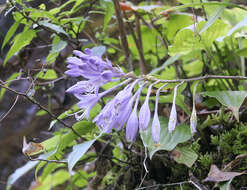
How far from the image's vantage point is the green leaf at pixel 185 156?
0.71 metres

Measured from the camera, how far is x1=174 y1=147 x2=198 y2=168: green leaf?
28.1 inches

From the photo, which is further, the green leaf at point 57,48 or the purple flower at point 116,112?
the green leaf at point 57,48

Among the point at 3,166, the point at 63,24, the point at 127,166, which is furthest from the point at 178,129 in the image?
the point at 3,166

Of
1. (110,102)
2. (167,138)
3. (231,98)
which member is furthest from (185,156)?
(110,102)

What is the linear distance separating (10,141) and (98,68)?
4.99 ft

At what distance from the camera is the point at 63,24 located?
2.88 ft

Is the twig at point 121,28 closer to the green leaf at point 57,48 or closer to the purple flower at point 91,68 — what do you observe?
the green leaf at point 57,48

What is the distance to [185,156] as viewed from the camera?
0.74 m

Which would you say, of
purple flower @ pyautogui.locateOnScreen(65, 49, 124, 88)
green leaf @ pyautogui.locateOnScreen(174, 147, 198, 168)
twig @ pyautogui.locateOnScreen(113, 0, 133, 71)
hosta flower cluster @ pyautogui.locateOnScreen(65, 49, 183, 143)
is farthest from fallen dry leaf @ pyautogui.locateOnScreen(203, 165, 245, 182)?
twig @ pyautogui.locateOnScreen(113, 0, 133, 71)

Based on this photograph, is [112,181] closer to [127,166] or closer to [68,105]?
[127,166]

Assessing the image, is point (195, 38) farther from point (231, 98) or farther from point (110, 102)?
point (110, 102)

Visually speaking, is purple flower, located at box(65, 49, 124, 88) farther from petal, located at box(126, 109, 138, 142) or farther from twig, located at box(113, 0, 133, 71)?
twig, located at box(113, 0, 133, 71)

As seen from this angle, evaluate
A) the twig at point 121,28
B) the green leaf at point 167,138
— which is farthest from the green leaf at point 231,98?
the twig at point 121,28

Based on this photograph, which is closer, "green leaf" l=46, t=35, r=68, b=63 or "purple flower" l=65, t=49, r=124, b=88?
"purple flower" l=65, t=49, r=124, b=88
